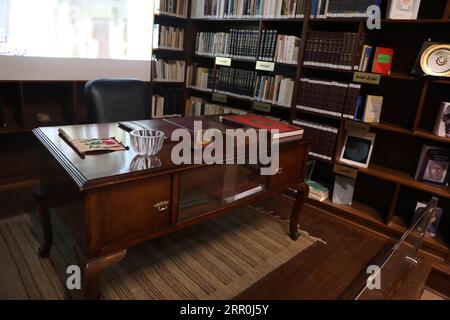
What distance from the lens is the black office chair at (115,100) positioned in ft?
6.63

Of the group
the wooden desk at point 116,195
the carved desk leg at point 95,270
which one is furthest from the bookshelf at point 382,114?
the carved desk leg at point 95,270

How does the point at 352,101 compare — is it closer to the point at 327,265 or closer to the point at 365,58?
the point at 365,58

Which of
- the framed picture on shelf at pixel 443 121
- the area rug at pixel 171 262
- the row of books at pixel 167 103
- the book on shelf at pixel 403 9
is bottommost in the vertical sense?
the area rug at pixel 171 262

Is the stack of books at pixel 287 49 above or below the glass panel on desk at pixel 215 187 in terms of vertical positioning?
above

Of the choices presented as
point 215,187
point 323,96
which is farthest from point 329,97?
point 215,187

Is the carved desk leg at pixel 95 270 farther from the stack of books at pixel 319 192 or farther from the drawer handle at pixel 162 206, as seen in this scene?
the stack of books at pixel 319 192

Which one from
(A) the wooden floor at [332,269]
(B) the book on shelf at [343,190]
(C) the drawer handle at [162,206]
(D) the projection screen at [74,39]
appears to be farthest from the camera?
(B) the book on shelf at [343,190]

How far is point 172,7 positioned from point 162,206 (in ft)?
8.57

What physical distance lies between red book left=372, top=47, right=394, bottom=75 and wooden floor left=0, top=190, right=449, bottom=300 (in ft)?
3.85

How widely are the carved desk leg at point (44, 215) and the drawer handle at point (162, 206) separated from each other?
643mm

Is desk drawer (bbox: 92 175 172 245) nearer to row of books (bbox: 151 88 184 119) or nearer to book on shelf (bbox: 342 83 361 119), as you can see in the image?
book on shelf (bbox: 342 83 361 119)
